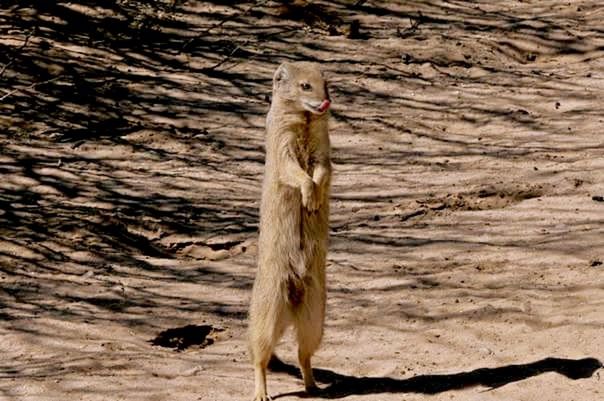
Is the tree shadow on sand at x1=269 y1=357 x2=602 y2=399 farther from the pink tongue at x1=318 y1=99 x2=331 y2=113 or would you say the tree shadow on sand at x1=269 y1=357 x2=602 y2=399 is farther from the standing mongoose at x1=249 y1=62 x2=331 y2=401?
the pink tongue at x1=318 y1=99 x2=331 y2=113

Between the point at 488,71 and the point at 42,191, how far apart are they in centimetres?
375

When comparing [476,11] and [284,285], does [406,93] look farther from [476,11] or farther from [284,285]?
[284,285]

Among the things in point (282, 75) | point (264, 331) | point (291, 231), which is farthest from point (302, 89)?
point (264, 331)

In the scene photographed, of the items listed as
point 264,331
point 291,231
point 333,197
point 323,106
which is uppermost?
point 323,106

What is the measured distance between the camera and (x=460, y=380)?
4688 millimetres

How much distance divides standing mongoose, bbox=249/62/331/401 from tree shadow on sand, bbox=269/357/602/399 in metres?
0.22

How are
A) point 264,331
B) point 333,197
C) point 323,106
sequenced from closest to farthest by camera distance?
point 323,106, point 264,331, point 333,197

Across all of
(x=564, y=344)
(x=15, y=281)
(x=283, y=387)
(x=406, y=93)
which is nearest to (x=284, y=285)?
(x=283, y=387)

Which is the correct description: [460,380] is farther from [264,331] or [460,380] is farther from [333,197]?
[333,197]

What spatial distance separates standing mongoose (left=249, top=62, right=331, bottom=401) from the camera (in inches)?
184

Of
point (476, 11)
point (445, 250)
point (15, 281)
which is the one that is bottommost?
point (15, 281)

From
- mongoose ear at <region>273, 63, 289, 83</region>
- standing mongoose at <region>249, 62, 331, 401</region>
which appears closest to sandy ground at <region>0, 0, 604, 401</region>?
standing mongoose at <region>249, 62, 331, 401</region>

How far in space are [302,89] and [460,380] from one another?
1390mm

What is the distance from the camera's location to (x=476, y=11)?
10242mm
